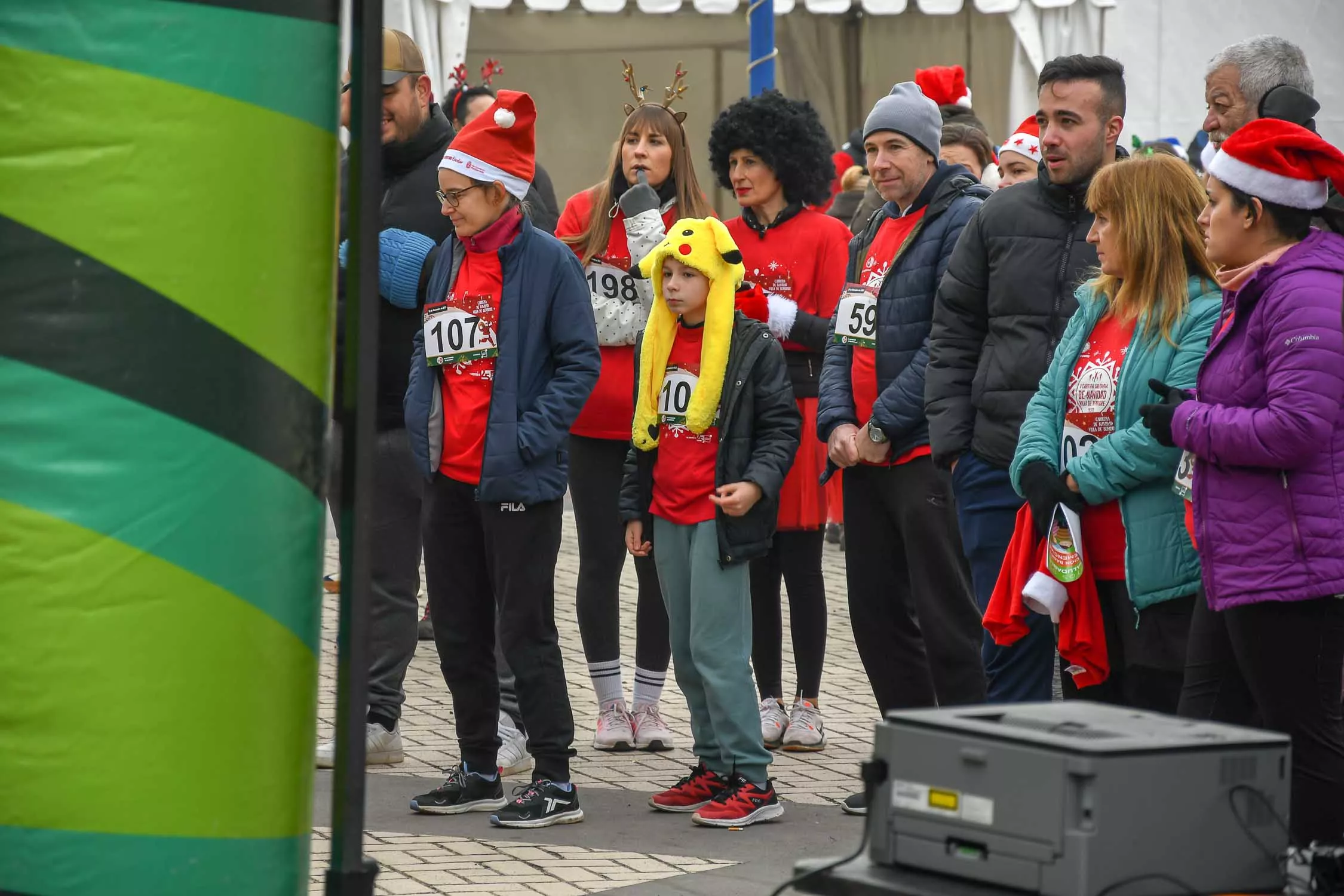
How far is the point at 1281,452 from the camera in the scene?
12.6 ft

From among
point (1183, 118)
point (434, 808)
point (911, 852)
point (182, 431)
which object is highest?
point (1183, 118)

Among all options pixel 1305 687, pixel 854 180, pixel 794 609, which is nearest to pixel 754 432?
pixel 794 609

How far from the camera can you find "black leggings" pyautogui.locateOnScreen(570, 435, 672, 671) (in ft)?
21.5

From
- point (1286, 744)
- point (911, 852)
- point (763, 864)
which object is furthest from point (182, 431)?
point (763, 864)

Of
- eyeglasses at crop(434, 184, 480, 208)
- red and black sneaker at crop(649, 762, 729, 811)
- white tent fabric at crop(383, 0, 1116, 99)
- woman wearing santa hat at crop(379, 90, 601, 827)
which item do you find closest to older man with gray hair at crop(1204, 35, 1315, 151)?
woman wearing santa hat at crop(379, 90, 601, 827)

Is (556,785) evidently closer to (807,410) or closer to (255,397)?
(807,410)

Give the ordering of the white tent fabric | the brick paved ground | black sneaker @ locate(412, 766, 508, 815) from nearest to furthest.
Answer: the brick paved ground → black sneaker @ locate(412, 766, 508, 815) → the white tent fabric

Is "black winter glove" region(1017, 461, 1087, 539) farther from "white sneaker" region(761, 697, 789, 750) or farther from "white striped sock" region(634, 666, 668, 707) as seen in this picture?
"white striped sock" region(634, 666, 668, 707)

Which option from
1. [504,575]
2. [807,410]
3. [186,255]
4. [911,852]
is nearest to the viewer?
[186,255]

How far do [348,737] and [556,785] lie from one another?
3308mm

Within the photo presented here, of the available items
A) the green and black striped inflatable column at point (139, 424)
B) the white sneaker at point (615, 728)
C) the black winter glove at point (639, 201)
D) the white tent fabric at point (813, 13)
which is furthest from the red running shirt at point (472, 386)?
the white tent fabric at point (813, 13)

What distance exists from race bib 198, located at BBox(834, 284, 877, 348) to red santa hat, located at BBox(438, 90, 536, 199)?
41.6 inches

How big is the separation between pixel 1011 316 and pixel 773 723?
2013 mm

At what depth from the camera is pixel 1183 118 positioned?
1523 cm
